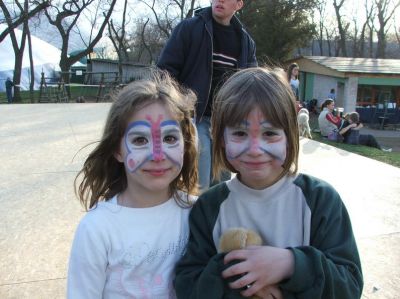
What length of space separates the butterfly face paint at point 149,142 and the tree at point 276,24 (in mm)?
24873

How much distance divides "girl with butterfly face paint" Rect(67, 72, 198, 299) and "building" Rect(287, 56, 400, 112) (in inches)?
866

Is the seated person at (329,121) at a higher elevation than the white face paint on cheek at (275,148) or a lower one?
lower

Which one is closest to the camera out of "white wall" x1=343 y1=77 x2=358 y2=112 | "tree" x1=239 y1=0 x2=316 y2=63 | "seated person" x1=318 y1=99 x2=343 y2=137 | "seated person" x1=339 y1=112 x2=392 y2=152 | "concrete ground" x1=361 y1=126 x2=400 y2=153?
"seated person" x1=339 y1=112 x2=392 y2=152

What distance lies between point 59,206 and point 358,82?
20.9 meters

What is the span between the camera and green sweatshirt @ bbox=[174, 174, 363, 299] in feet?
4.11

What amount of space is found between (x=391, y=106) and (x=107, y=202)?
23.6 metres

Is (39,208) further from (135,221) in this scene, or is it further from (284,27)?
(284,27)

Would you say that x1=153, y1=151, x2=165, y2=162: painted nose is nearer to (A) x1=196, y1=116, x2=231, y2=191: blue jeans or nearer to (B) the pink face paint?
(B) the pink face paint

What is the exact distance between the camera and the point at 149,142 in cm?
154

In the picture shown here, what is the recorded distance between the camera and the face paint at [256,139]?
1386 mm

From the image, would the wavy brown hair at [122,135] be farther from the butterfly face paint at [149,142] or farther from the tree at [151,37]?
the tree at [151,37]

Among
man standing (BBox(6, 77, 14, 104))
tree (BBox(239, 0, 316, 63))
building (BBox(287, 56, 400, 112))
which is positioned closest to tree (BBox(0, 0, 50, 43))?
man standing (BBox(6, 77, 14, 104))

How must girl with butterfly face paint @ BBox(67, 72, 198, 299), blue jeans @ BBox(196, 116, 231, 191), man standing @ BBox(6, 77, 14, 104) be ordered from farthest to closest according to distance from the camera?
man standing @ BBox(6, 77, 14, 104) < blue jeans @ BBox(196, 116, 231, 191) < girl with butterfly face paint @ BBox(67, 72, 198, 299)

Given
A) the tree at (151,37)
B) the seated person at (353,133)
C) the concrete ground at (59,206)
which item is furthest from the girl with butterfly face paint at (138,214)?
the tree at (151,37)
